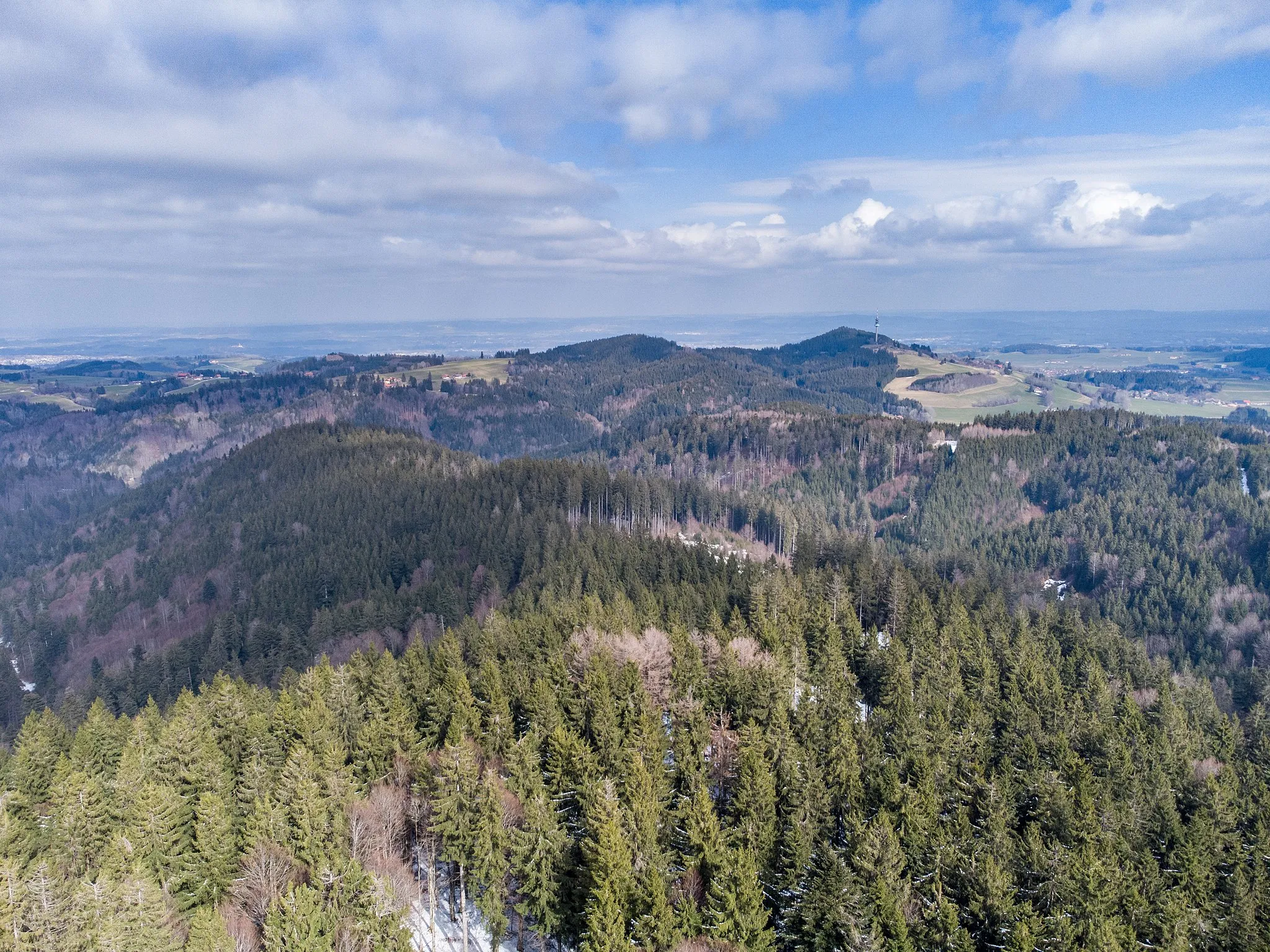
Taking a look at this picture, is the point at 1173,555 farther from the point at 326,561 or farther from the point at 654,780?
the point at 326,561

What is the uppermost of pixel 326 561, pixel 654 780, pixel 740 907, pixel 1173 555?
pixel 654 780

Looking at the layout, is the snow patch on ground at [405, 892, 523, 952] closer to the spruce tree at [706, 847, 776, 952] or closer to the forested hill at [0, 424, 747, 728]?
the spruce tree at [706, 847, 776, 952]

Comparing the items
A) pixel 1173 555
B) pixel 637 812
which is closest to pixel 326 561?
pixel 637 812

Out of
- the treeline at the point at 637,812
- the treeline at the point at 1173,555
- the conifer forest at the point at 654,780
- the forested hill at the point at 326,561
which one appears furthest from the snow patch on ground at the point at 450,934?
the treeline at the point at 1173,555

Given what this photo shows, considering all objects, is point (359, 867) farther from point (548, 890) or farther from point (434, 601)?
point (434, 601)

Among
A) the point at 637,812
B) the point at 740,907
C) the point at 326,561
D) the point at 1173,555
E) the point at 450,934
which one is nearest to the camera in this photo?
the point at 740,907

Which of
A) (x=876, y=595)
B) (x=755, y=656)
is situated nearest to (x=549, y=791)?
(x=755, y=656)

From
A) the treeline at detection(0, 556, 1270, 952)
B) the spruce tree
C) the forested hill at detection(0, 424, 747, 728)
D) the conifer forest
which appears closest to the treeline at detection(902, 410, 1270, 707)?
the conifer forest

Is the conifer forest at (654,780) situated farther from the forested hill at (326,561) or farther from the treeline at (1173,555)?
the treeline at (1173,555)
